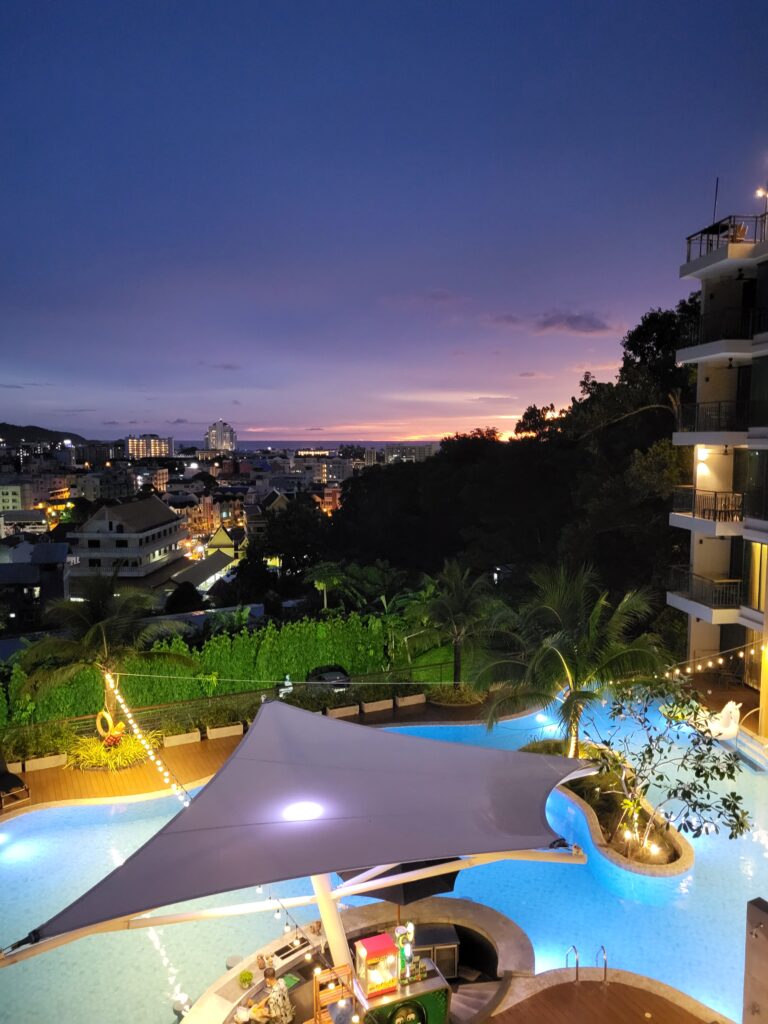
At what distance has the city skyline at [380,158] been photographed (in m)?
17.5

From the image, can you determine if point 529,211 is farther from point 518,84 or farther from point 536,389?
point 536,389

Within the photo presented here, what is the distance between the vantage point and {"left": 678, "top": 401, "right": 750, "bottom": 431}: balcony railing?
54.3ft

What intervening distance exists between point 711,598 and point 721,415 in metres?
4.39

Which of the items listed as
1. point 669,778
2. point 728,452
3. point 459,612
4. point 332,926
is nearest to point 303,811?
point 332,926

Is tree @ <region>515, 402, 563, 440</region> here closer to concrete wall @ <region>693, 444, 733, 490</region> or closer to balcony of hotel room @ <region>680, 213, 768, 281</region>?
concrete wall @ <region>693, 444, 733, 490</region>

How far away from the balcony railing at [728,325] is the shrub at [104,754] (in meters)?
15.6

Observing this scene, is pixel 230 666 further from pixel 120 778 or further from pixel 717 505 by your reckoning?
pixel 717 505

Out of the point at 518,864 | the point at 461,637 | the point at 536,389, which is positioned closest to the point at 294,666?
the point at 461,637

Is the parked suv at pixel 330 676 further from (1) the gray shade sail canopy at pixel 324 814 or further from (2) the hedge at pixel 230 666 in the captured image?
(1) the gray shade sail canopy at pixel 324 814

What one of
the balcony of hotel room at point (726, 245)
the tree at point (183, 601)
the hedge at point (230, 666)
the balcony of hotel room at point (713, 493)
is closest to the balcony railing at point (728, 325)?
the balcony of hotel room at point (726, 245)

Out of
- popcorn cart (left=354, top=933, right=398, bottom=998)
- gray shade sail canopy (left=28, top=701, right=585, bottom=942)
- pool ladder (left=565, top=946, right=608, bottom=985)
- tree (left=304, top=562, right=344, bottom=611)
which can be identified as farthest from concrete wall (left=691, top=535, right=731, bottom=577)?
popcorn cart (left=354, top=933, right=398, bottom=998)

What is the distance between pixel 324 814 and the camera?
6.36 metres

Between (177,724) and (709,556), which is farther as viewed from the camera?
(709,556)

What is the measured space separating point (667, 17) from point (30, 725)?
21900mm
